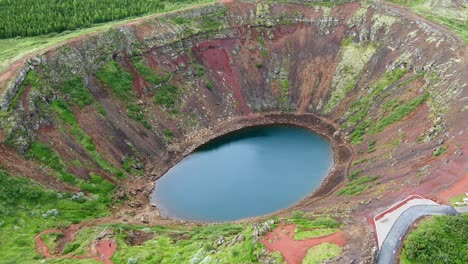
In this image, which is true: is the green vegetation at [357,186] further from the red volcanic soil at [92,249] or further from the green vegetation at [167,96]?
the green vegetation at [167,96]

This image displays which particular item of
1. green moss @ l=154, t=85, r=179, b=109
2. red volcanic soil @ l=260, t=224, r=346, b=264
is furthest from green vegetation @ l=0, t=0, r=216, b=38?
red volcanic soil @ l=260, t=224, r=346, b=264

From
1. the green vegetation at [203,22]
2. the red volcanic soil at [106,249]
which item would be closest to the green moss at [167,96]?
the green vegetation at [203,22]

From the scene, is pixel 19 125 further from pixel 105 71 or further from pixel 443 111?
pixel 443 111

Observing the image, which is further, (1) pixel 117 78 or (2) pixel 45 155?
(1) pixel 117 78

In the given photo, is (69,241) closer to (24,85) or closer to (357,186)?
(24,85)

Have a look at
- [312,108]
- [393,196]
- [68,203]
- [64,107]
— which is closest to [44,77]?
[64,107]

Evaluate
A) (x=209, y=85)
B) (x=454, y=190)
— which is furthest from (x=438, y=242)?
(x=209, y=85)
